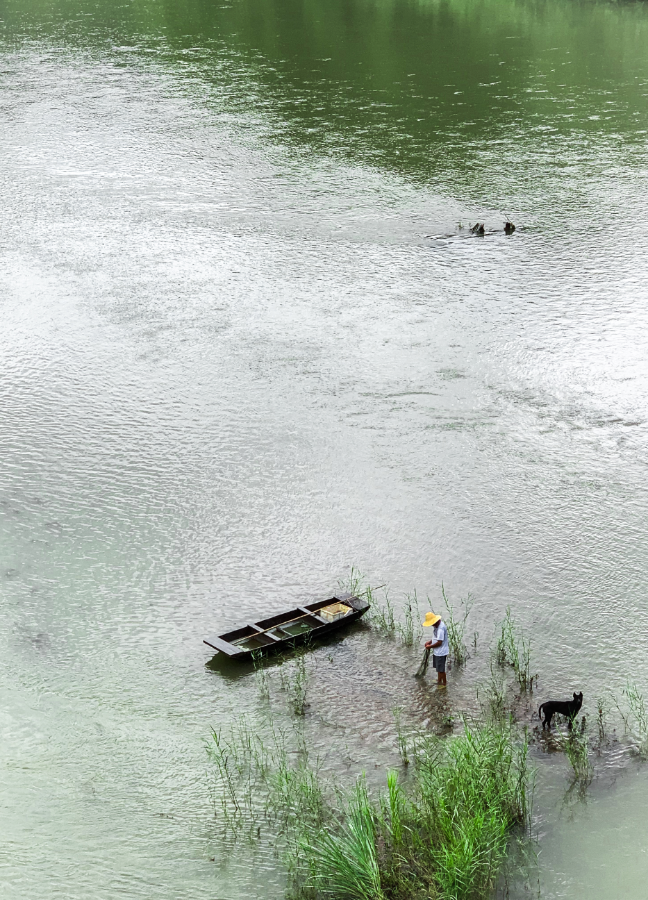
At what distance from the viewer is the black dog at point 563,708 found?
862 cm

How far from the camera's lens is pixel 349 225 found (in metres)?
20.3

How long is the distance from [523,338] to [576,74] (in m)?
17.1

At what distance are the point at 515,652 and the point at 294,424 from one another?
556 centimetres

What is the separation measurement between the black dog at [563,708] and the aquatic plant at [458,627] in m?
1.32

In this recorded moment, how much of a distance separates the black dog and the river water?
1.16 feet

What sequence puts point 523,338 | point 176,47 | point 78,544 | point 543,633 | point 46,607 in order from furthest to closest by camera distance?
point 176,47, point 523,338, point 78,544, point 46,607, point 543,633

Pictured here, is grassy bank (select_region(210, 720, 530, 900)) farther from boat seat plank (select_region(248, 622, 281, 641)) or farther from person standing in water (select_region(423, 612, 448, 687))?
boat seat plank (select_region(248, 622, 281, 641))

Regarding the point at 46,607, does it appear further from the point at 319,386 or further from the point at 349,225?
the point at 349,225

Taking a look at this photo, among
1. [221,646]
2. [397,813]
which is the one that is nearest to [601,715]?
[397,813]

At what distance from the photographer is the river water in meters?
8.66

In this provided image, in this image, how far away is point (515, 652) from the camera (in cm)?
977

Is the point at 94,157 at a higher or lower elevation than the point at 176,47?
lower

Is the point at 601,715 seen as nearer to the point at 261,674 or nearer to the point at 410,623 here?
the point at 410,623

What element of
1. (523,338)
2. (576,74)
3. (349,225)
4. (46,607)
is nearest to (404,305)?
(523,338)
